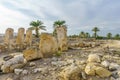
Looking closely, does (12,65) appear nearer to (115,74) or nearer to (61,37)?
(115,74)

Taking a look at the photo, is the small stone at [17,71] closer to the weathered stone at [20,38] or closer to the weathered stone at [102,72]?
the weathered stone at [102,72]

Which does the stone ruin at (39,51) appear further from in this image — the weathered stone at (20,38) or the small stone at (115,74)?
the weathered stone at (20,38)

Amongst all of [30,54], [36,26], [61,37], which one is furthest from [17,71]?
[36,26]

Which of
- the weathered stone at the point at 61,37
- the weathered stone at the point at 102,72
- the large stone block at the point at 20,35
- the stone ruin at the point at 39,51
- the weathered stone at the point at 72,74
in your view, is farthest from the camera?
the large stone block at the point at 20,35

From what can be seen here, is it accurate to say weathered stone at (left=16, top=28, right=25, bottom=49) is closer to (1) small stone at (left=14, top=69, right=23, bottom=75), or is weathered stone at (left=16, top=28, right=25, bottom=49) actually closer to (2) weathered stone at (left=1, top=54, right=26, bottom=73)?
(2) weathered stone at (left=1, top=54, right=26, bottom=73)

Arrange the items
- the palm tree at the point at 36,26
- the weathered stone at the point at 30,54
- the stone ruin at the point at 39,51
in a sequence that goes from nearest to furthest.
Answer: the stone ruin at the point at 39,51 < the weathered stone at the point at 30,54 < the palm tree at the point at 36,26

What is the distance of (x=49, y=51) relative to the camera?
12695 mm

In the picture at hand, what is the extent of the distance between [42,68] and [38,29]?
38128 millimetres

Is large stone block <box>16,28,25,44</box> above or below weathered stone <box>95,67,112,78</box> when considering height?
above

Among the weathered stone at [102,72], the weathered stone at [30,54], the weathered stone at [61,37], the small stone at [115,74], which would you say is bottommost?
the small stone at [115,74]

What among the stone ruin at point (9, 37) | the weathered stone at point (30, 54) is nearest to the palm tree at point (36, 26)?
the stone ruin at point (9, 37)

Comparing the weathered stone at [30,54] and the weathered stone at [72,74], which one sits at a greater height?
the weathered stone at [30,54]

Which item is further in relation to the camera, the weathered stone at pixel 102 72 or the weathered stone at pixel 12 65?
the weathered stone at pixel 12 65

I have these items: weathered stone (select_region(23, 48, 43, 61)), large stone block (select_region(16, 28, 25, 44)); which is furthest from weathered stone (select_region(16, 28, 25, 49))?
weathered stone (select_region(23, 48, 43, 61))
